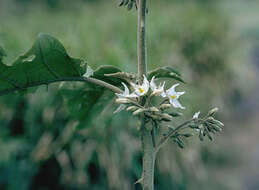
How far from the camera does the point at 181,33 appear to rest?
3459mm

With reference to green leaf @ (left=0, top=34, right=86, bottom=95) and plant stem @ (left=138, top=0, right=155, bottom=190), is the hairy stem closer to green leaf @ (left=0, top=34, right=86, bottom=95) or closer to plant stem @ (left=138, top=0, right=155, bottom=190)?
plant stem @ (left=138, top=0, right=155, bottom=190)

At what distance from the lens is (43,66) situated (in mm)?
571

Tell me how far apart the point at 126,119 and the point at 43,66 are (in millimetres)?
1777

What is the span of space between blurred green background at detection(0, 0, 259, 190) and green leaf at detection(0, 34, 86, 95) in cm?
12

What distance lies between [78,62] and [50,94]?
6.11ft

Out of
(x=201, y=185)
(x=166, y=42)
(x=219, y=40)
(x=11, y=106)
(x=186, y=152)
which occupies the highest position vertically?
(x=219, y=40)

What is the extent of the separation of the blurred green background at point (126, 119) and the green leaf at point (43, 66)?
12 centimetres

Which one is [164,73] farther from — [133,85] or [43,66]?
[43,66]

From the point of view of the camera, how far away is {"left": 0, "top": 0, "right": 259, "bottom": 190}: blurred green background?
2211 mm

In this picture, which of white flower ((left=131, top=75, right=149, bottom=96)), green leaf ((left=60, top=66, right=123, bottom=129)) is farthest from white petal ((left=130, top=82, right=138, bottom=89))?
green leaf ((left=60, top=66, right=123, bottom=129))

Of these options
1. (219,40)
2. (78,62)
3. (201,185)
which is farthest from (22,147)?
(219,40)

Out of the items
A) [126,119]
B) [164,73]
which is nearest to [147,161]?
[164,73]

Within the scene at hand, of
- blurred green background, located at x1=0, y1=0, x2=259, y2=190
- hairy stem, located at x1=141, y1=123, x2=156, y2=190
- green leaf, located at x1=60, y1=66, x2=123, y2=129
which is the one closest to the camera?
hairy stem, located at x1=141, y1=123, x2=156, y2=190

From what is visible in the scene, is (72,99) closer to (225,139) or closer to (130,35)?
(130,35)
